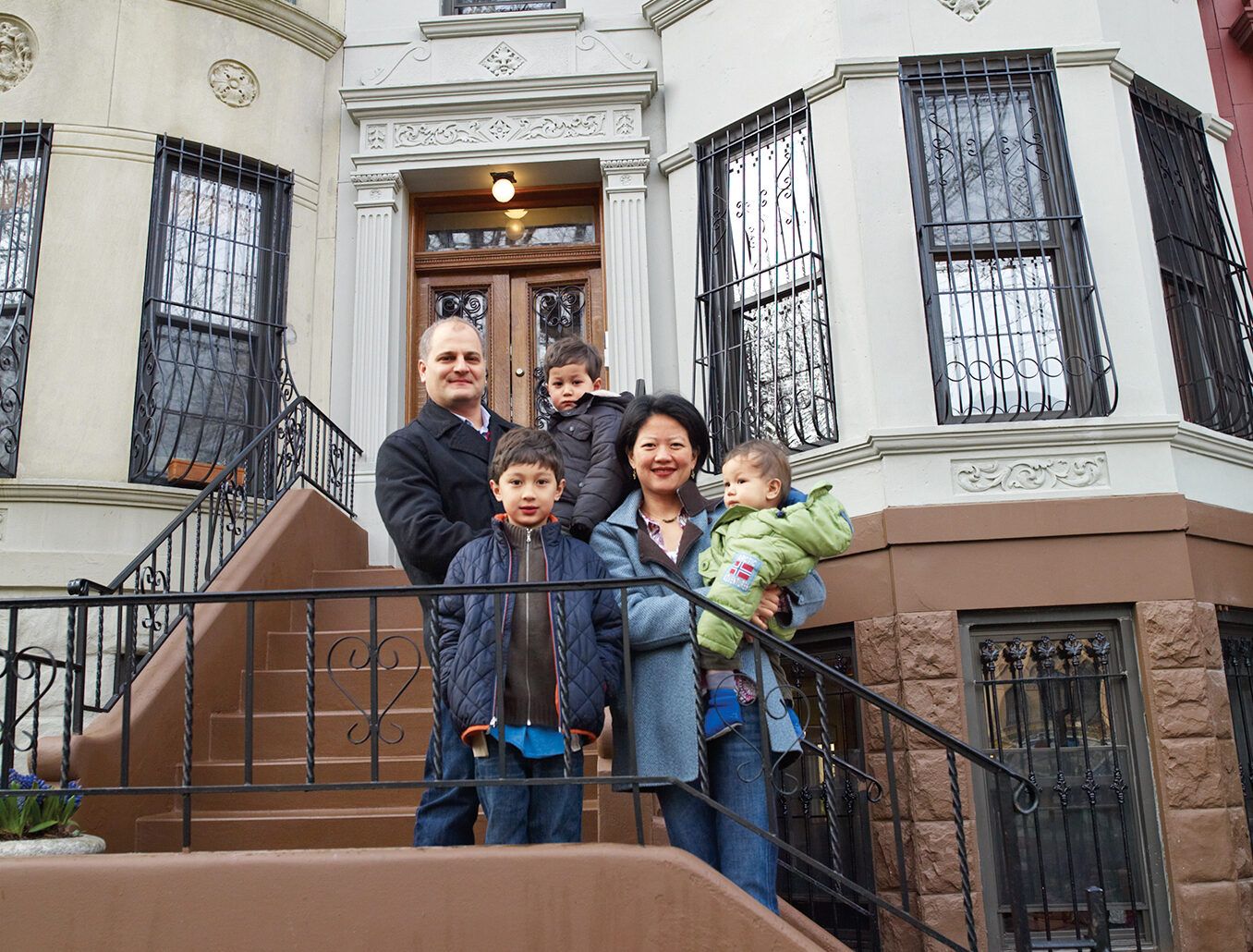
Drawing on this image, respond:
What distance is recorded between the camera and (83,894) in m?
3.55

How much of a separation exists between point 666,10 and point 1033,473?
4.59 metres

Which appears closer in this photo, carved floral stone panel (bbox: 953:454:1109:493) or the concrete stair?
the concrete stair

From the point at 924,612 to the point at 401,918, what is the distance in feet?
11.7

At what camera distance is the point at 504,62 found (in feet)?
29.0

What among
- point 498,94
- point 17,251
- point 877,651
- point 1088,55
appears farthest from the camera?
point 498,94

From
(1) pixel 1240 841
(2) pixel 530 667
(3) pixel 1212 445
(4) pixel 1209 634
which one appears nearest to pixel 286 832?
(2) pixel 530 667

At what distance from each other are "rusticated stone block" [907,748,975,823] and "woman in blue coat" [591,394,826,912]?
2.26 meters

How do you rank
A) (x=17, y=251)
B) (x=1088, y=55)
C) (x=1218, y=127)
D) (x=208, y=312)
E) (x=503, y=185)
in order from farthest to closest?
(x=503, y=185) → (x=208, y=312) → (x=1218, y=127) → (x=17, y=251) → (x=1088, y=55)

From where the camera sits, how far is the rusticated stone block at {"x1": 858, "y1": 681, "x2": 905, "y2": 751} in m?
6.04

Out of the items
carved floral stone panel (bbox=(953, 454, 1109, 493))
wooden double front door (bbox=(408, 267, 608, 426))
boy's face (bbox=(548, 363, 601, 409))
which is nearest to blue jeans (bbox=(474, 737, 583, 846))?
boy's face (bbox=(548, 363, 601, 409))

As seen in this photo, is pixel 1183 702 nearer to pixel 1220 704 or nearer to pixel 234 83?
pixel 1220 704

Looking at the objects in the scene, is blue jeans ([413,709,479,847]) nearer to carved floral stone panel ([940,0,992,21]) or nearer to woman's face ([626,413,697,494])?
woman's face ([626,413,697,494])

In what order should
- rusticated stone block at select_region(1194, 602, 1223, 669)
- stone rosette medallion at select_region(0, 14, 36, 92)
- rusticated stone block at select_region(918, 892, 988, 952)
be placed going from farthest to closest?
stone rosette medallion at select_region(0, 14, 36, 92) → rusticated stone block at select_region(1194, 602, 1223, 669) → rusticated stone block at select_region(918, 892, 988, 952)

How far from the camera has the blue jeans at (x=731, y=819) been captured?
3.66 metres
